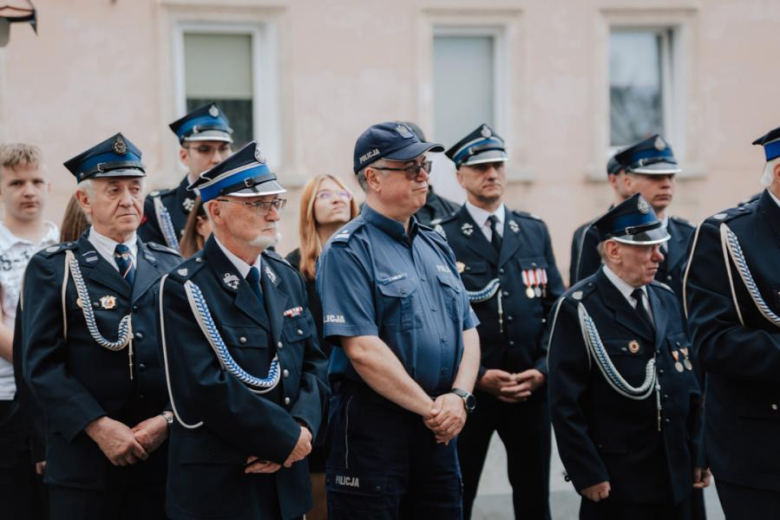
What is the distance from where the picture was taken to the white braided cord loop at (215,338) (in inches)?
160

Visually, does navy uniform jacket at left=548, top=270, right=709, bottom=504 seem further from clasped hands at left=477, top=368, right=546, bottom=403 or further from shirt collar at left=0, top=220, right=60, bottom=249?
shirt collar at left=0, top=220, right=60, bottom=249

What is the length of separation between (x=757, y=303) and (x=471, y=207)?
7.14ft

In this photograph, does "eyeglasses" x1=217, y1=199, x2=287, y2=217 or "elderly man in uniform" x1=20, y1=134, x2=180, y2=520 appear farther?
"elderly man in uniform" x1=20, y1=134, x2=180, y2=520

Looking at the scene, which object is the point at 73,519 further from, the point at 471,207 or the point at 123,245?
the point at 471,207

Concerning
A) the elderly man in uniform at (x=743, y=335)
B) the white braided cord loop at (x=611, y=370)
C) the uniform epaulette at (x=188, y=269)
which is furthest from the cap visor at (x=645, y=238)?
the uniform epaulette at (x=188, y=269)

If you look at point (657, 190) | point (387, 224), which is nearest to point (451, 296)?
point (387, 224)

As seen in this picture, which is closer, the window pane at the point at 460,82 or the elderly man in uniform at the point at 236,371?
A: the elderly man in uniform at the point at 236,371

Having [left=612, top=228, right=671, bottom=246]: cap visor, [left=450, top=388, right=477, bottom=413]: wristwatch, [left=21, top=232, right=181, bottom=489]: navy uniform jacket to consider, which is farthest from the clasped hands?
[left=21, top=232, right=181, bottom=489]: navy uniform jacket

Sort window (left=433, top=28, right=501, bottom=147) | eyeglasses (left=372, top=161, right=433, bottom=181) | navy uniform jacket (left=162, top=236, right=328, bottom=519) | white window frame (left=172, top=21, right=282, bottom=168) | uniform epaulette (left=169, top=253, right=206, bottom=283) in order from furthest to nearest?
window (left=433, top=28, right=501, bottom=147) < white window frame (left=172, top=21, right=282, bottom=168) < eyeglasses (left=372, top=161, right=433, bottom=181) < uniform epaulette (left=169, top=253, right=206, bottom=283) < navy uniform jacket (left=162, top=236, right=328, bottom=519)

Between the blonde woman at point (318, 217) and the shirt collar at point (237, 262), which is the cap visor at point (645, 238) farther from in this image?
the shirt collar at point (237, 262)

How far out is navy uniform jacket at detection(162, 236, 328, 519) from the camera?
4020 mm

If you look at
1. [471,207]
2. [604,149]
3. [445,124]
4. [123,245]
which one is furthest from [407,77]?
[123,245]

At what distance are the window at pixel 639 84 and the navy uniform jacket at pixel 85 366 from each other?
9.51 m

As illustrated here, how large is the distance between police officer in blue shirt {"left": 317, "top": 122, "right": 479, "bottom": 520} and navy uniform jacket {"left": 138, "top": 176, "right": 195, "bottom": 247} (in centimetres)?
195
